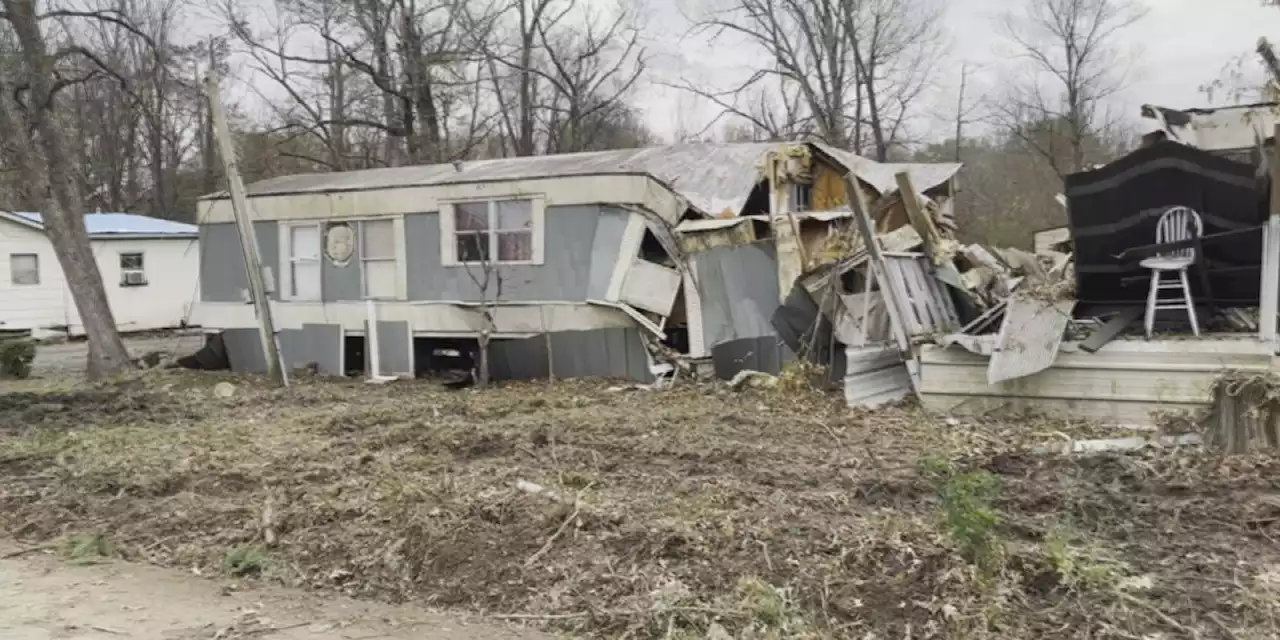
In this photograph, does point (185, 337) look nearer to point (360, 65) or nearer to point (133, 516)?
point (360, 65)

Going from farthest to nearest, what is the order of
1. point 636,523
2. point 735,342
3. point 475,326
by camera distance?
1. point 475,326
2. point 735,342
3. point 636,523

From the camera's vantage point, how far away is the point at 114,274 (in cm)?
2605

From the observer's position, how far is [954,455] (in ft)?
24.3

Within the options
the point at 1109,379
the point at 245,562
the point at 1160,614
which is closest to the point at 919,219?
the point at 1109,379

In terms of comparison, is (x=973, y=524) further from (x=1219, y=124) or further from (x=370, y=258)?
(x=370, y=258)

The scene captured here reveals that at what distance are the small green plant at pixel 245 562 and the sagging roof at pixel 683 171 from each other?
8.12 m

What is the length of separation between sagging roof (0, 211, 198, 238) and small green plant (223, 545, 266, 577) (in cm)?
2250

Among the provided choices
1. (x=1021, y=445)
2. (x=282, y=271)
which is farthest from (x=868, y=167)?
(x=282, y=271)

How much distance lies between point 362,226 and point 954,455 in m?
10.6

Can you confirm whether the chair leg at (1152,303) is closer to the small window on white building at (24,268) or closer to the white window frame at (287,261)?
the white window frame at (287,261)

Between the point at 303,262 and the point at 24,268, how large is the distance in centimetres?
1349

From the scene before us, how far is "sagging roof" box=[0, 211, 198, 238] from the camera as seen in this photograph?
82.1 ft

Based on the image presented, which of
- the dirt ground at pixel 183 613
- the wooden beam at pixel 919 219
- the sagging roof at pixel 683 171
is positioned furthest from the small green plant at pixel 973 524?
the sagging roof at pixel 683 171

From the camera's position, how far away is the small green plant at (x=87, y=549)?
609cm
